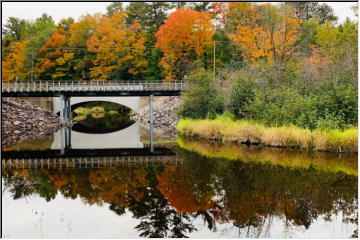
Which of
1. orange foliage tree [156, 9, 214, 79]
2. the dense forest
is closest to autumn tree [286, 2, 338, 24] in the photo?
the dense forest

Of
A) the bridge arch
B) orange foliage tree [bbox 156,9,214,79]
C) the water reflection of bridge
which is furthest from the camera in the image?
the bridge arch

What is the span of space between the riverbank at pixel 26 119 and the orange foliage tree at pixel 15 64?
981 cm

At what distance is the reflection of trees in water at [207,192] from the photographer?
8.86 meters

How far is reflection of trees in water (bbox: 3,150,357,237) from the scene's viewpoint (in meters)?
8.86

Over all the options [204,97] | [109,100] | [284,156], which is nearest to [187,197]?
[284,156]

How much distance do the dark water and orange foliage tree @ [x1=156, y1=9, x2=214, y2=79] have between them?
27.0 m

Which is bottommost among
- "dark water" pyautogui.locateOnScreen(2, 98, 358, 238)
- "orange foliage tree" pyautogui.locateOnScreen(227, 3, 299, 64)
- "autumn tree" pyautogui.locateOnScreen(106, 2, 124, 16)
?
"dark water" pyautogui.locateOnScreen(2, 98, 358, 238)

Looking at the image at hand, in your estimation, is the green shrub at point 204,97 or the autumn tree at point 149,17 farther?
the autumn tree at point 149,17

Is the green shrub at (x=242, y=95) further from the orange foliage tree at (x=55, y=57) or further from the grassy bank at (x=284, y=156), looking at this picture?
the orange foliage tree at (x=55, y=57)

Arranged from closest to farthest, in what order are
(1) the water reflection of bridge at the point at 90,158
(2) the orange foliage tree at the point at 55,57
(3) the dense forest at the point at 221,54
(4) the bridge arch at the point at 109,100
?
(1) the water reflection of bridge at the point at 90,158
(3) the dense forest at the point at 221,54
(4) the bridge arch at the point at 109,100
(2) the orange foliage tree at the point at 55,57

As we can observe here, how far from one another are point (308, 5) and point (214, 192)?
4980 centimetres

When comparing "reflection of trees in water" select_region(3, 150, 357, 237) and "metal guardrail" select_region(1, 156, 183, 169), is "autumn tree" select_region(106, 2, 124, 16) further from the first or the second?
"reflection of trees in water" select_region(3, 150, 357, 237)

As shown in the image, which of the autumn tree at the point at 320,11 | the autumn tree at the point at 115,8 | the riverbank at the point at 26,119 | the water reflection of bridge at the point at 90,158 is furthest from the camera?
the autumn tree at the point at 115,8

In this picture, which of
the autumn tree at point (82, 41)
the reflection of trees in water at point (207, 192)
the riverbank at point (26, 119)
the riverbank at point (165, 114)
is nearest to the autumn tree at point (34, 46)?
the autumn tree at point (82, 41)
